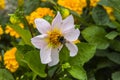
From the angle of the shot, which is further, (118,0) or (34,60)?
(118,0)

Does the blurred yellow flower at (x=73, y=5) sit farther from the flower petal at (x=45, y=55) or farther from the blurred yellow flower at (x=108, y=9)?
the flower petal at (x=45, y=55)

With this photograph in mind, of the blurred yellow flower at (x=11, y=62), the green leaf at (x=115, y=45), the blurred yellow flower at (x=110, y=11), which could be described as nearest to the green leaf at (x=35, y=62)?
the blurred yellow flower at (x=11, y=62)

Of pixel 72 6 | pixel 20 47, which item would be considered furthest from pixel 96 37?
pixel 20 47

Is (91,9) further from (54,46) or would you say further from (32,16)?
(54,46)

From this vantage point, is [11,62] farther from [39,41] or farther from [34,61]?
[39,41]

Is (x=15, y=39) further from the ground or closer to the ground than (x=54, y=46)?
closer to the ground

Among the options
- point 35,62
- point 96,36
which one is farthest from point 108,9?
point 35,62

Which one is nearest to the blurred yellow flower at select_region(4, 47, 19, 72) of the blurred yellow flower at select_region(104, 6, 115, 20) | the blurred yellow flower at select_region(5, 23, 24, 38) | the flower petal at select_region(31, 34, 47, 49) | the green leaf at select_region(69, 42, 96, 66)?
the blurred yellow flower at select_region(5, 23, 24, 38)
